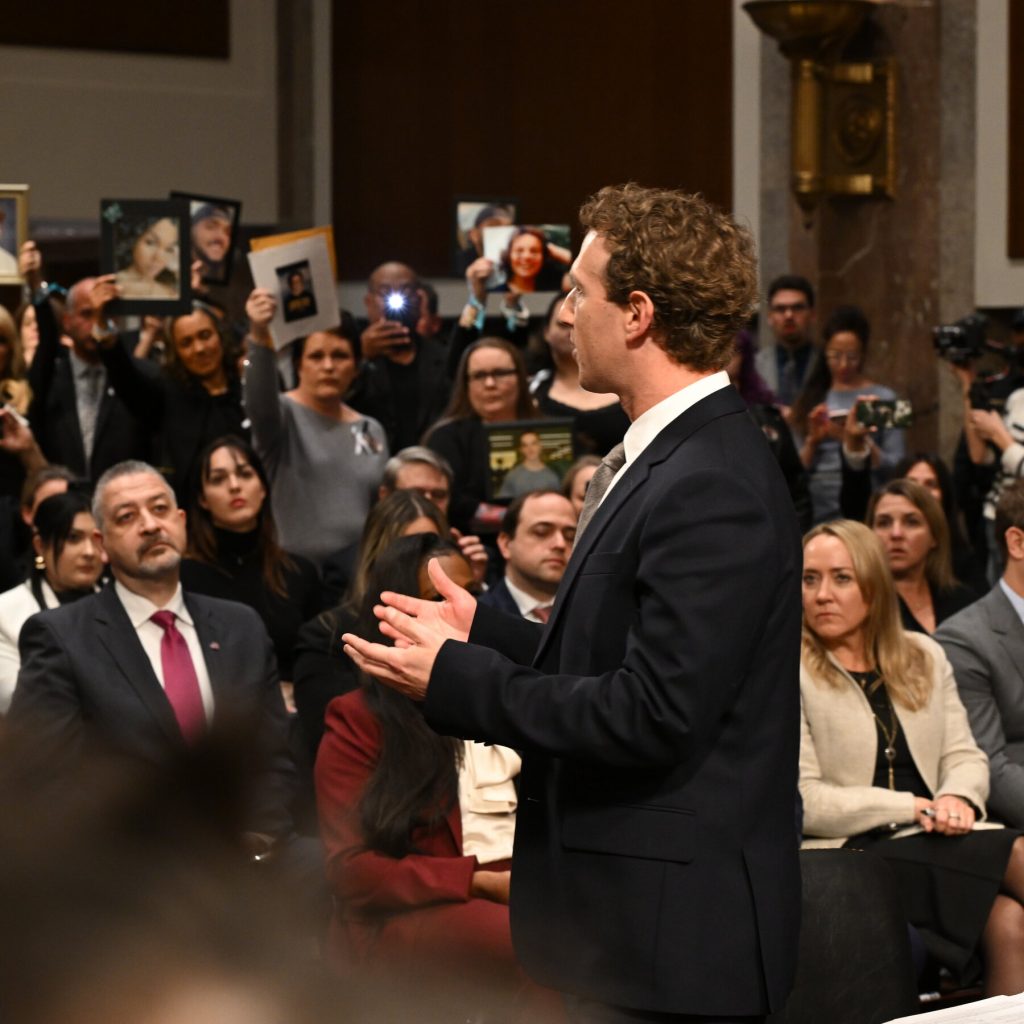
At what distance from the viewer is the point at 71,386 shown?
20.6 ft

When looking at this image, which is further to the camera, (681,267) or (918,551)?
(918,551)

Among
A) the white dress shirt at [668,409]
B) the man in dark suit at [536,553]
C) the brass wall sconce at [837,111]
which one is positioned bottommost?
the man in dark suit at [536,553]

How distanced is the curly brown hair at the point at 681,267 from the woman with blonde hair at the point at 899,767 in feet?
8.03

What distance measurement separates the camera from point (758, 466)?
1785 mm

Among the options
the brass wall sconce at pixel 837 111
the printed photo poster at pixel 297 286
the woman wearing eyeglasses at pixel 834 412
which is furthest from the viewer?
the brass wall sconce at pixel 837 111

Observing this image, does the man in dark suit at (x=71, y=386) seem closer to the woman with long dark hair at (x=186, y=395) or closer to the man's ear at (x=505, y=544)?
the woman with long dark hair at (x=186, y=395)

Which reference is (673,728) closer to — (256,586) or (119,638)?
(119,638)

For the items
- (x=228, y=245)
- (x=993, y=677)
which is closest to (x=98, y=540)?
(x=993, y=677)

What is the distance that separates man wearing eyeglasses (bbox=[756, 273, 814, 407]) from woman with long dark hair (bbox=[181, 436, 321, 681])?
2.98m

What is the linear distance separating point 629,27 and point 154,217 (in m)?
4.99

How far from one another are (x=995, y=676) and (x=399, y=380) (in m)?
3.03

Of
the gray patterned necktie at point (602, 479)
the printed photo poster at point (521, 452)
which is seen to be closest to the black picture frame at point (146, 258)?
the printed photo poster at point (521, 452)

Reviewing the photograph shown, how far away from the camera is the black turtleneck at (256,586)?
5109 millimetres

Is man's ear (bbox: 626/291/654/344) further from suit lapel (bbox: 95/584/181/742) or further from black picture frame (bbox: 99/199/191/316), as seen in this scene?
black picture frame (bbox: 99/199/191/316)
